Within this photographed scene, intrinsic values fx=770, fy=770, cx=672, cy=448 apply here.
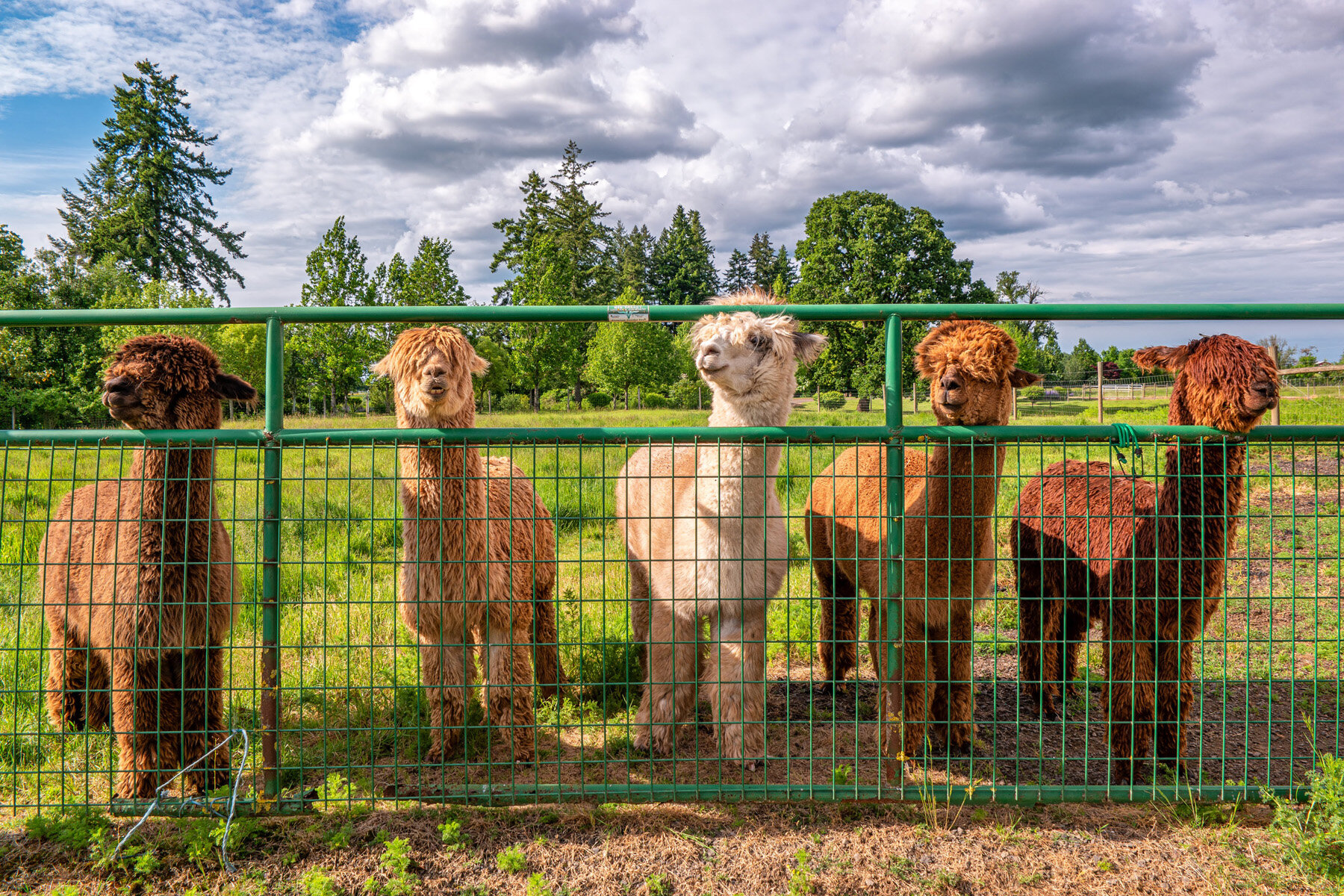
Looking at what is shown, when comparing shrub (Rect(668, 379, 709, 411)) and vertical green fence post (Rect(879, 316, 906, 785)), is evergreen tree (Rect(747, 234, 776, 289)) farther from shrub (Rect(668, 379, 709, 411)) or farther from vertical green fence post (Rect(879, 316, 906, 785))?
vertical green fence post (Rect(879, 316, 906, 785))

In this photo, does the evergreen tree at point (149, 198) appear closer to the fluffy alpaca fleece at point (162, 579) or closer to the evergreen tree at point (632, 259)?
the evergreen tree at point (632, 259)

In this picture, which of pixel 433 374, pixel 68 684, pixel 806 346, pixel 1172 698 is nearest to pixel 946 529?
pixel 806 346

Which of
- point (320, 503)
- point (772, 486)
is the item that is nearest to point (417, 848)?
point (772, 486)

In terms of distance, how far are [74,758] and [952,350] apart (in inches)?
→ 188

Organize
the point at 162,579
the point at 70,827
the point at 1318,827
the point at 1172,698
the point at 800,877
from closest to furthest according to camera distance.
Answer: the point at 800,877 < the point at 1318,827 < the point at 70,827 < the point at 162,579 < the point at 1172,698

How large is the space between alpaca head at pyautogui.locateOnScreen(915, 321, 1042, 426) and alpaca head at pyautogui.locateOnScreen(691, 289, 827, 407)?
1.93 feet

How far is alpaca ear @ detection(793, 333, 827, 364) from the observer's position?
3773 millimetres

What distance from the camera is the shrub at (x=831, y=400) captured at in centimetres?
3206

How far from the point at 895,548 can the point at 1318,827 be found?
1855 mm

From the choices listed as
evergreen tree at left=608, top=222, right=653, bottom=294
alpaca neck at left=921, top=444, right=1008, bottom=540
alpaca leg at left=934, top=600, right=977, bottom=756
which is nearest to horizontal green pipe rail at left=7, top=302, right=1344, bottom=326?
alpaca neck at left=921, top=444, right=1008, bottom=540

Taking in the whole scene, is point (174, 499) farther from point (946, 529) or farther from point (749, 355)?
point (946, 529)

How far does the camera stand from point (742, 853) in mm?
2984

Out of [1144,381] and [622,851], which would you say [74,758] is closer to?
[622,851]

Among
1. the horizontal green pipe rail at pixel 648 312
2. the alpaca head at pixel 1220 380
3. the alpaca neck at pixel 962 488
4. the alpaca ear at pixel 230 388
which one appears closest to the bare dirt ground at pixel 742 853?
the alpaca neck at pixel 962 488
